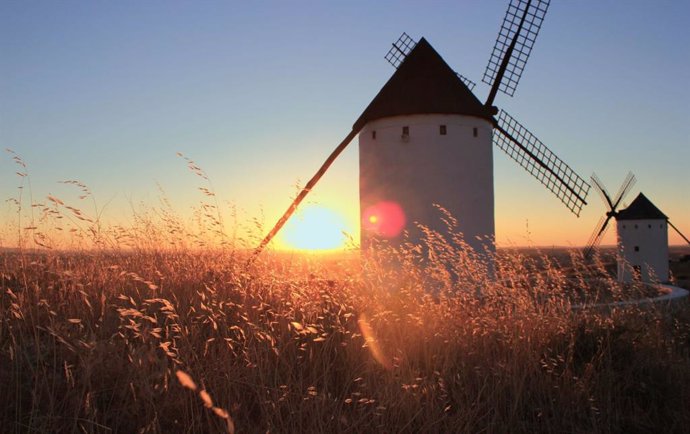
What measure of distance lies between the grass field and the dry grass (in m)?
0.01

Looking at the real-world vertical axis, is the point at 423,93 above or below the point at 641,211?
above

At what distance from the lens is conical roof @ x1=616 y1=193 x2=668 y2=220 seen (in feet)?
74.8

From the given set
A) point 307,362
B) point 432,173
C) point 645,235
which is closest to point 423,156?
point 432,173

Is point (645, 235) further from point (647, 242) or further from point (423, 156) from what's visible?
point (423, 156)

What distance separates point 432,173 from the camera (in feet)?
32.6

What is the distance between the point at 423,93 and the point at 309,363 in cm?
826

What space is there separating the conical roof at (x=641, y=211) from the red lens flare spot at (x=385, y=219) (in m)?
17.0

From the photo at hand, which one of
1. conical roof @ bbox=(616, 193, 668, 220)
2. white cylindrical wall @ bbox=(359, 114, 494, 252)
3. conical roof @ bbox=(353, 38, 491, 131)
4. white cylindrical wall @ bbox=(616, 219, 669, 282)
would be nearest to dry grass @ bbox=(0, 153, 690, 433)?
white cylindrical wall @ bbox=(359, 114, 494, 252)

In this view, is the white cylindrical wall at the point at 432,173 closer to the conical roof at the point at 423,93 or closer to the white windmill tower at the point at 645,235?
the conical roof at the point at 423,93

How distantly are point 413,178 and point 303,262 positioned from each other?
550cm

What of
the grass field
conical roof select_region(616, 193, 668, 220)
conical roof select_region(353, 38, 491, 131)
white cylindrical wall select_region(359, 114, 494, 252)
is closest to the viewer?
the grass field

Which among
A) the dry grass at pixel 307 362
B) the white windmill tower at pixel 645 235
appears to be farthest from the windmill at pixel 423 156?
the white windmill tower at pixel 645 235

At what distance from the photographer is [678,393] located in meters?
3.28

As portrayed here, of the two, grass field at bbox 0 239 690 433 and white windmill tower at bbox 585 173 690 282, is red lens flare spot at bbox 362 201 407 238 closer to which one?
grass field at bbox 0 239 690 433
